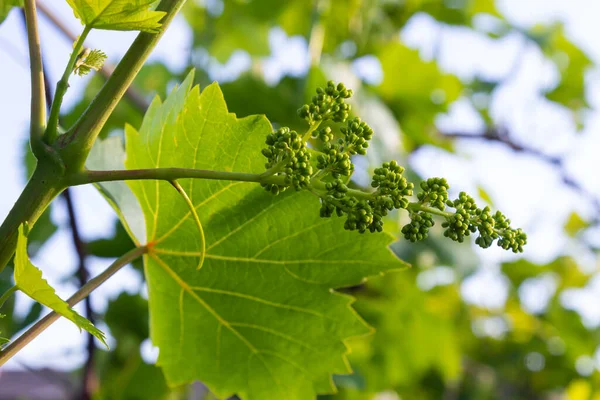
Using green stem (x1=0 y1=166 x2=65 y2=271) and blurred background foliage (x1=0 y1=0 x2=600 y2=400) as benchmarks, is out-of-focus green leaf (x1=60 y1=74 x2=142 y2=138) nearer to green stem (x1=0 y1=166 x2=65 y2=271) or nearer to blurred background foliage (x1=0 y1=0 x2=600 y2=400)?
blurred background foliage (x1=0 y1=0 x2=600 y2=400)

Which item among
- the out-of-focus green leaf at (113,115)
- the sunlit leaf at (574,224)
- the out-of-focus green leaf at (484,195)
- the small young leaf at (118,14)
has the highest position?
the sunlit leaf at (574,224)

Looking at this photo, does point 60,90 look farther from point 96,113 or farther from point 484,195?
point 484,195

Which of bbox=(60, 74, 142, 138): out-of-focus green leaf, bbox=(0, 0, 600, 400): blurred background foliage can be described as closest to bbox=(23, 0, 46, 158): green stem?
bbox=(0, 0, 600, 400): blurred background foliage

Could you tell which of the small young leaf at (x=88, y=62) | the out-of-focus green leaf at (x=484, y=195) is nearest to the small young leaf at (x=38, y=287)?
the small young leaf at (x=88, y=62)

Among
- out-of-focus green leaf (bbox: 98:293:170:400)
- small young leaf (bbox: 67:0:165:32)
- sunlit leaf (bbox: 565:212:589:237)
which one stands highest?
sunlit leaf (bbox: 565:212:589:237)

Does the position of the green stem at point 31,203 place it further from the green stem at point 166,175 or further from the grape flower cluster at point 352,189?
the grape flower cluster at point 352,189

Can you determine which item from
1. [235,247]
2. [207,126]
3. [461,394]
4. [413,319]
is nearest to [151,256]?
[235,247]
